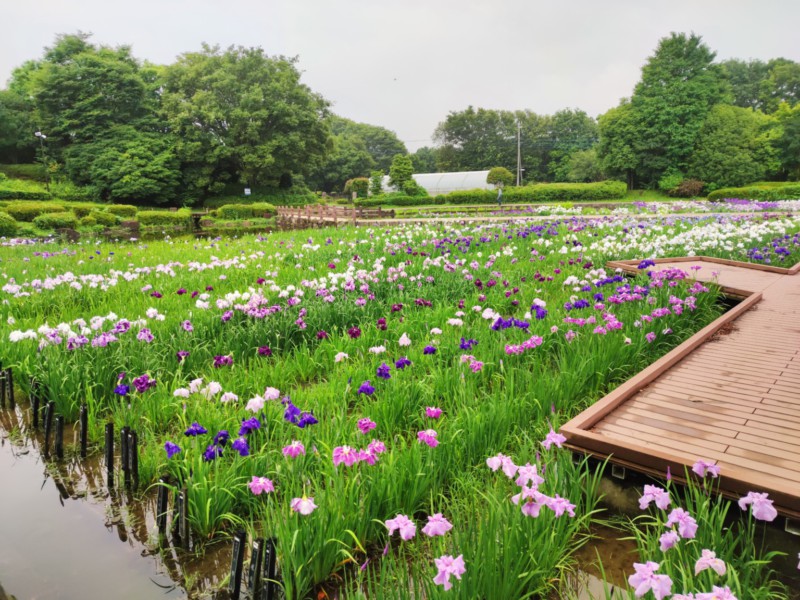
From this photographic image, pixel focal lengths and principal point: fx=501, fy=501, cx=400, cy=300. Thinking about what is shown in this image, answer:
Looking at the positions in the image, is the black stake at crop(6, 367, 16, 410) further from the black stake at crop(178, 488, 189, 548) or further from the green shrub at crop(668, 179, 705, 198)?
the green shrub at crop(668, 179, 705, 198)

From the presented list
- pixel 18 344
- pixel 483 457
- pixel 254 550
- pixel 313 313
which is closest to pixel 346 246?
pixel 313 313

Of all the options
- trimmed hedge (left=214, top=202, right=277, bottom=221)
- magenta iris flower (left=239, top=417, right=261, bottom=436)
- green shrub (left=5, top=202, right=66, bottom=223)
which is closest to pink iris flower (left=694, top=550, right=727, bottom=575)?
magenta iris flower (left=239, top=417, right=261, bottom=436)

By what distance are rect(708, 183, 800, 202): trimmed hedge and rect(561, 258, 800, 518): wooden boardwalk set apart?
96.6 feet

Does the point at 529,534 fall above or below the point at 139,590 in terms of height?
above

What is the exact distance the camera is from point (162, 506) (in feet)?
7.80

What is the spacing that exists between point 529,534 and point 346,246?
869cm

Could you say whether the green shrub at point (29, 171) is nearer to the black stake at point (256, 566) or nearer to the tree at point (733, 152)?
the black stake at point (256, 566)

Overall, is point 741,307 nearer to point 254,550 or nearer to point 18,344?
point 254,550

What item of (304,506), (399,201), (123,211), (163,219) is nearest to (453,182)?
(399,201)

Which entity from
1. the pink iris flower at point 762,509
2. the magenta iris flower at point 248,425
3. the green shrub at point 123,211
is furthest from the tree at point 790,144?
the magenta iris flower at point 248,425

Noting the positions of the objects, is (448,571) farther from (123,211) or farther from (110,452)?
(123,211)

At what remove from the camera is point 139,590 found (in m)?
2.14

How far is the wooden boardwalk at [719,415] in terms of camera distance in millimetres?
2316

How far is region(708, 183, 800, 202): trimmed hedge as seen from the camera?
91.6 feet
